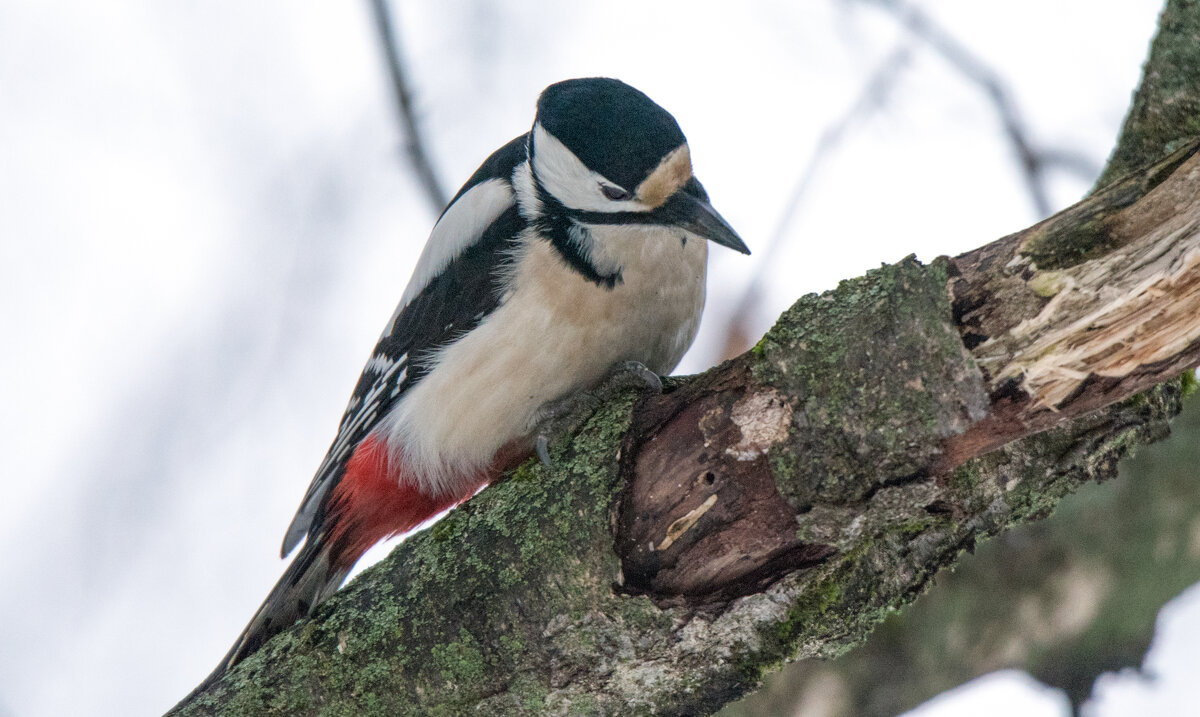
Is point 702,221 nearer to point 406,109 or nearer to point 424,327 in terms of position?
point 424,327

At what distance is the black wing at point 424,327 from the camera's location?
111 inches

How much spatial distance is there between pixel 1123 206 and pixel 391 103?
2629 mm

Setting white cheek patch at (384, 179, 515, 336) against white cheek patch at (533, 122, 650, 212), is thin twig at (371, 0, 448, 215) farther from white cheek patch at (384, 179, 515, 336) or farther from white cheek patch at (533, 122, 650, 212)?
white cheek patch at (533, 122, 650, 212)

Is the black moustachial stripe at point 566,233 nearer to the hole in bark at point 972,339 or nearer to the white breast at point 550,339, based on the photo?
the white breast at point 550,339

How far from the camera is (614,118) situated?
8.87 feet

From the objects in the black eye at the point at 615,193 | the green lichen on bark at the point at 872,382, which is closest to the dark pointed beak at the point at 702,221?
the black eye at the point at 615,193

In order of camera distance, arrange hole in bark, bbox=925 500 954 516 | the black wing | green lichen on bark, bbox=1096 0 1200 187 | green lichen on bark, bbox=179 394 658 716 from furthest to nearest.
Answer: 1. the black wing
2. green lichen on bark, bbox=1096 0 1200 187
3. green lichen on bark, bbox=179 394 658 716
4. hole in bark, bbox=925 500 954 516

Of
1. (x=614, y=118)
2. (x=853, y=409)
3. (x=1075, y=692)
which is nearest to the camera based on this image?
(x=853, y=409)

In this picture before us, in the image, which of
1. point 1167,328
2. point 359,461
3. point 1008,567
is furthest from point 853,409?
point 359,461

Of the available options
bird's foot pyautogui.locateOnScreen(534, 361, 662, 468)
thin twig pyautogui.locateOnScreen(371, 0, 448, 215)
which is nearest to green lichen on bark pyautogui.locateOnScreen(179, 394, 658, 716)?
bird's foot pyautogui.locateOnScreen(534, 361, 662, 468)

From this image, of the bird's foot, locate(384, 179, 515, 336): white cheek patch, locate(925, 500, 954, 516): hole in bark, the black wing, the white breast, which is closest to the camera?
locate(925, 500, 954, 516): hole in bark

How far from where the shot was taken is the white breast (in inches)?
103

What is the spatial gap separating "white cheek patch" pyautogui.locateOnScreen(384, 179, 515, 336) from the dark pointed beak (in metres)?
0.59

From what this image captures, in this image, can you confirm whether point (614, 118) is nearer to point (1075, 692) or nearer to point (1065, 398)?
point (1065, 398)
